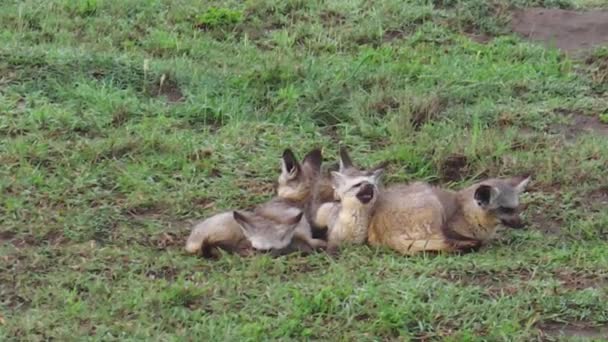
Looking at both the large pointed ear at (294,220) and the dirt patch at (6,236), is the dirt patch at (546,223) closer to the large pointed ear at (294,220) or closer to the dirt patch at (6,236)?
the large pointed ear at (294,220)

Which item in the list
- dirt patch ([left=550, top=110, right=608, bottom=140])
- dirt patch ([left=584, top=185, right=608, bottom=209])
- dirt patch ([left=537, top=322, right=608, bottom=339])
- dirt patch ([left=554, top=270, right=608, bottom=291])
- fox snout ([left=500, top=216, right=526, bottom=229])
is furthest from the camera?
dirt patch ([left=550, top=110, right=608, bottom=140])

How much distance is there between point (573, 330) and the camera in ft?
18.7

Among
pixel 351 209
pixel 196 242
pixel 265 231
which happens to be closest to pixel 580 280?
pixel 351 209

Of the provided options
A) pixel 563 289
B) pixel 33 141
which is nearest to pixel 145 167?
pixel 33 141

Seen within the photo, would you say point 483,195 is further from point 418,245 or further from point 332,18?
point 332,18

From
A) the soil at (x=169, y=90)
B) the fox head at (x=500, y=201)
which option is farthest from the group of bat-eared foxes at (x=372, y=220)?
the soil at (x=169, y=90)

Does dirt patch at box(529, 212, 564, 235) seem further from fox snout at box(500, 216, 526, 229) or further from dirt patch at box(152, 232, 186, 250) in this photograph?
dirt patch at box(152, 232, 186, 250)

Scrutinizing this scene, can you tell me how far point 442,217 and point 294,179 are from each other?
1039 millimetres

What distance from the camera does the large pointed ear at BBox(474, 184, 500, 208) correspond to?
22.4 feet

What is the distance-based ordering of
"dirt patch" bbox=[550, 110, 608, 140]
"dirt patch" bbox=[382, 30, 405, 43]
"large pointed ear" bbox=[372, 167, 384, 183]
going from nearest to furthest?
"large pointed ear" bbox=[372, 167, 384, 183] < "dirt patch" bbox=[550, 110, 608, 140] < "dirt patch" bbox=[382, 30, 405, 43]

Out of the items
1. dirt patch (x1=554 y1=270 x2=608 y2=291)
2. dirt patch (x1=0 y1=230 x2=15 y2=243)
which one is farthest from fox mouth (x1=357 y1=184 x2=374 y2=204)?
dirt patch (x1=0 y1=230 x2=15 y2=243)

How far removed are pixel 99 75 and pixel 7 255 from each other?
3.06 m

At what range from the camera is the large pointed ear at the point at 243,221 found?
6.69 m

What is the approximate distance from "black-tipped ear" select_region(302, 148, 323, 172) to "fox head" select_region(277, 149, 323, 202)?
1cm
